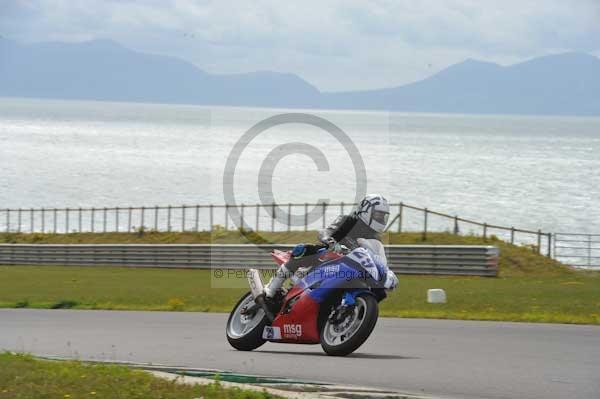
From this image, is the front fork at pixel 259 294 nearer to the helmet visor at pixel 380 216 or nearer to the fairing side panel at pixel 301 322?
the fairing side panel at pixel 301 322

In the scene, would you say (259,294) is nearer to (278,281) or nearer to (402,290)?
(278,281)

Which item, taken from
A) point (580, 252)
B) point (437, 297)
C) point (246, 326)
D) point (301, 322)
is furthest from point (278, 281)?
point (580, 252)

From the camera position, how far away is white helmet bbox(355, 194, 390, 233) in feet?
35.3

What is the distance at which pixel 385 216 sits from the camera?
10844 mm

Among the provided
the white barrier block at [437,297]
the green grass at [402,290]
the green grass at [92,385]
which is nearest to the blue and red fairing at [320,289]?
the green grass at [92,385]

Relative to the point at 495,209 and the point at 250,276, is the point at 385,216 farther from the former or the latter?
the point at 495,209

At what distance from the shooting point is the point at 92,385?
911 cm

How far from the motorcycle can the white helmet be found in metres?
0.32

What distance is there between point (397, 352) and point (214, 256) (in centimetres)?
2531

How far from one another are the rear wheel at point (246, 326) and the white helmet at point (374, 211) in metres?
1.89

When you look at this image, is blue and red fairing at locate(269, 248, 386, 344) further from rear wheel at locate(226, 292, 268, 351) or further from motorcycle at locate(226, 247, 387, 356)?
rear wheel at locate(226, 292, 268, 351)

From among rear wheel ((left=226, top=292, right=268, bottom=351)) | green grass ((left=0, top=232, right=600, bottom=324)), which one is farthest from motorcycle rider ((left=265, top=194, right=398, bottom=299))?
green grass ((left=0, top=232, right=600, bottom=324))

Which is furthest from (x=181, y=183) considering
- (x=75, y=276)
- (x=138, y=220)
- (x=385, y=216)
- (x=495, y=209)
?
(x=385, y=216)

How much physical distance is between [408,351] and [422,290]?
14.1 m
